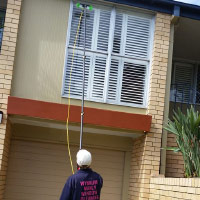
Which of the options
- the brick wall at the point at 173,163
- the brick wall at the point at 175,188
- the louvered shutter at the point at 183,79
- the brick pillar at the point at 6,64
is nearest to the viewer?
the brick wall at the point at 175,188

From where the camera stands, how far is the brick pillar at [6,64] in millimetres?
7940

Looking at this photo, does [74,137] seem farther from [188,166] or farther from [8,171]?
[188,166]

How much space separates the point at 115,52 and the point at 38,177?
132 inches

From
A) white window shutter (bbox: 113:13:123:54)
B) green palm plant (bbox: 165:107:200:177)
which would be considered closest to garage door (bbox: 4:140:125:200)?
green palm plant (bbox: 165:107:200:177)

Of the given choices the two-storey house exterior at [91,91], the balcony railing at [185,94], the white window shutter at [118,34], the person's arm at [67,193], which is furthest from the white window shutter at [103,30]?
the person's arm at [67,193]

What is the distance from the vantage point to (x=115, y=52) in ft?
29.9

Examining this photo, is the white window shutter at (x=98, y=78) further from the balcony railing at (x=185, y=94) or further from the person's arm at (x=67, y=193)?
the person's arm at (x=67, y=193)

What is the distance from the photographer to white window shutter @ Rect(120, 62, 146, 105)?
9.04m

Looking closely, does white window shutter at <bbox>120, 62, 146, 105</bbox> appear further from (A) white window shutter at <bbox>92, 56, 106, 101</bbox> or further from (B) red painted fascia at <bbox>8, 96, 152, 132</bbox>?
(B) red painted fascia at <bbox>8, 96, 152, 132</bbox>

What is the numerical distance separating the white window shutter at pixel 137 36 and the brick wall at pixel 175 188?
2908mm

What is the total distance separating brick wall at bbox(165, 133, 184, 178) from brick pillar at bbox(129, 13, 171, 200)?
1.47 ft

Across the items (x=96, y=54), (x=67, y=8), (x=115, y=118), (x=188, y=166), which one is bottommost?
(x=188, y=166)

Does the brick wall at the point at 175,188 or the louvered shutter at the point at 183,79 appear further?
the louvered shutter at the point at 183,79

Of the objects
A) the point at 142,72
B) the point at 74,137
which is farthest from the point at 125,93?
the point at 74,137
